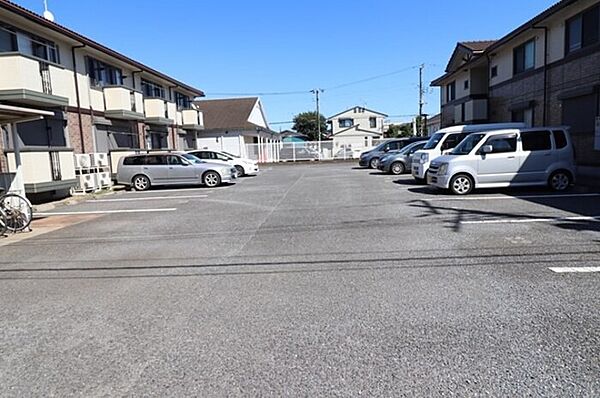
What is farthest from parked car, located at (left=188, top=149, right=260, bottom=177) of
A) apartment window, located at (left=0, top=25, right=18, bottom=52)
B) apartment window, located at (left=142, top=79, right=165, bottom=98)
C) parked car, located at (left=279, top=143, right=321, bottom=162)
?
parked car, located at (left=279, top=143, right=321, bottom=162)

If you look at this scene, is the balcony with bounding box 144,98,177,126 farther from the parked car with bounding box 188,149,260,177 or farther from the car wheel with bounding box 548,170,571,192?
the car wheel with bounding box 548,170,571,192

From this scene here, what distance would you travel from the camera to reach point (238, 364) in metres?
3.15

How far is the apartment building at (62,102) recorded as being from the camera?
12.6m

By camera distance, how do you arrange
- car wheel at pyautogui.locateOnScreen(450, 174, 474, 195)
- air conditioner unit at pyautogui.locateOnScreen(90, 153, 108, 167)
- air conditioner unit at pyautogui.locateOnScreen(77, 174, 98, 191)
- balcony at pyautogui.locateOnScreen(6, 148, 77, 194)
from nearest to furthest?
car wheel at pyautogui.locateOnScreen(450, 174, 474, 195)
balcony at pyautogui.locateOnScreen(6, 148, 77, 194)
air conditioner unit at pyautogui.locateOnScreen(77, 174, 98, 191)
air conditioner unit at pyautogui.locateOnScreen(90, 153, 108, 167)

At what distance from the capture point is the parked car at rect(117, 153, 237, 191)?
17.3m

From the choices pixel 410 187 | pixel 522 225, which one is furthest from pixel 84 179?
pixel 522 225

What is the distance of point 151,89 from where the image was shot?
25391mm

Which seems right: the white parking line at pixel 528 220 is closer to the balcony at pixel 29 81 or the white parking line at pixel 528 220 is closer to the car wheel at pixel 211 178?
the car wheel at pixel 211 178

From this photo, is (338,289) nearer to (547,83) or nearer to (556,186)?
(556,186)

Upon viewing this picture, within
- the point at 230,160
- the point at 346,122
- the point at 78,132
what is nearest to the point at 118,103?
the point at 78,132

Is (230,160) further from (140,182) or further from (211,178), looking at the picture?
(140,182)

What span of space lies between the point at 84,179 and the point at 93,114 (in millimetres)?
3525

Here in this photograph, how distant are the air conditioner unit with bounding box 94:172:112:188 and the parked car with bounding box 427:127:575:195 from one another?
43.0ft

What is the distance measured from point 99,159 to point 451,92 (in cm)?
2363
